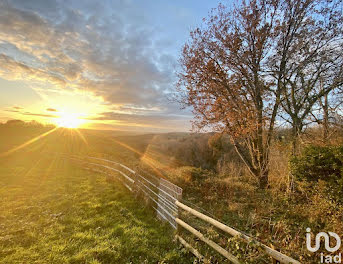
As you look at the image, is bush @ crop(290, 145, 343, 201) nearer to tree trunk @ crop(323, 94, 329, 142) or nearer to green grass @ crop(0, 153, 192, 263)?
tree trunk @ crop(323, 94, 329, 142)

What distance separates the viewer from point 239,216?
576cm

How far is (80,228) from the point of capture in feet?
17.3

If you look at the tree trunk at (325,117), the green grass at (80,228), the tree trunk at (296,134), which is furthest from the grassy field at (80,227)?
the tree trunk at (325,117)

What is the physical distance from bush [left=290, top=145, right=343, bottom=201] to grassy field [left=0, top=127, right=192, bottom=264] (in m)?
4.85

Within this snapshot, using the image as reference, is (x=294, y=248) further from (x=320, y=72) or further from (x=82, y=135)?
(x=82, y=135)

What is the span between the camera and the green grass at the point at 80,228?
4.08 m

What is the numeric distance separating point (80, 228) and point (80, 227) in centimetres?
8

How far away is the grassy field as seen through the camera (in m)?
4.08

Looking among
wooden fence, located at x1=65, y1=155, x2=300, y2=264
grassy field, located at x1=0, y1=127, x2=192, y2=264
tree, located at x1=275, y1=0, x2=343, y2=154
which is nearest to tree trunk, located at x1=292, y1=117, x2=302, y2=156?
tree, located at x1=275, y1=0, x2=343, y2=154

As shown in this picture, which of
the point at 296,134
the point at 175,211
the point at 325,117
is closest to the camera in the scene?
the point at 175,211

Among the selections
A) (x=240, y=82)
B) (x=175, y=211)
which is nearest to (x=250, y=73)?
(x=240, y=82)

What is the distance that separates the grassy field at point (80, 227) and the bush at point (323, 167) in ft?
15.9

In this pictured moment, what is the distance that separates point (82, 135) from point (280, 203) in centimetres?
3103

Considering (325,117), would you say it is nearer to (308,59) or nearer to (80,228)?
(308,59)
